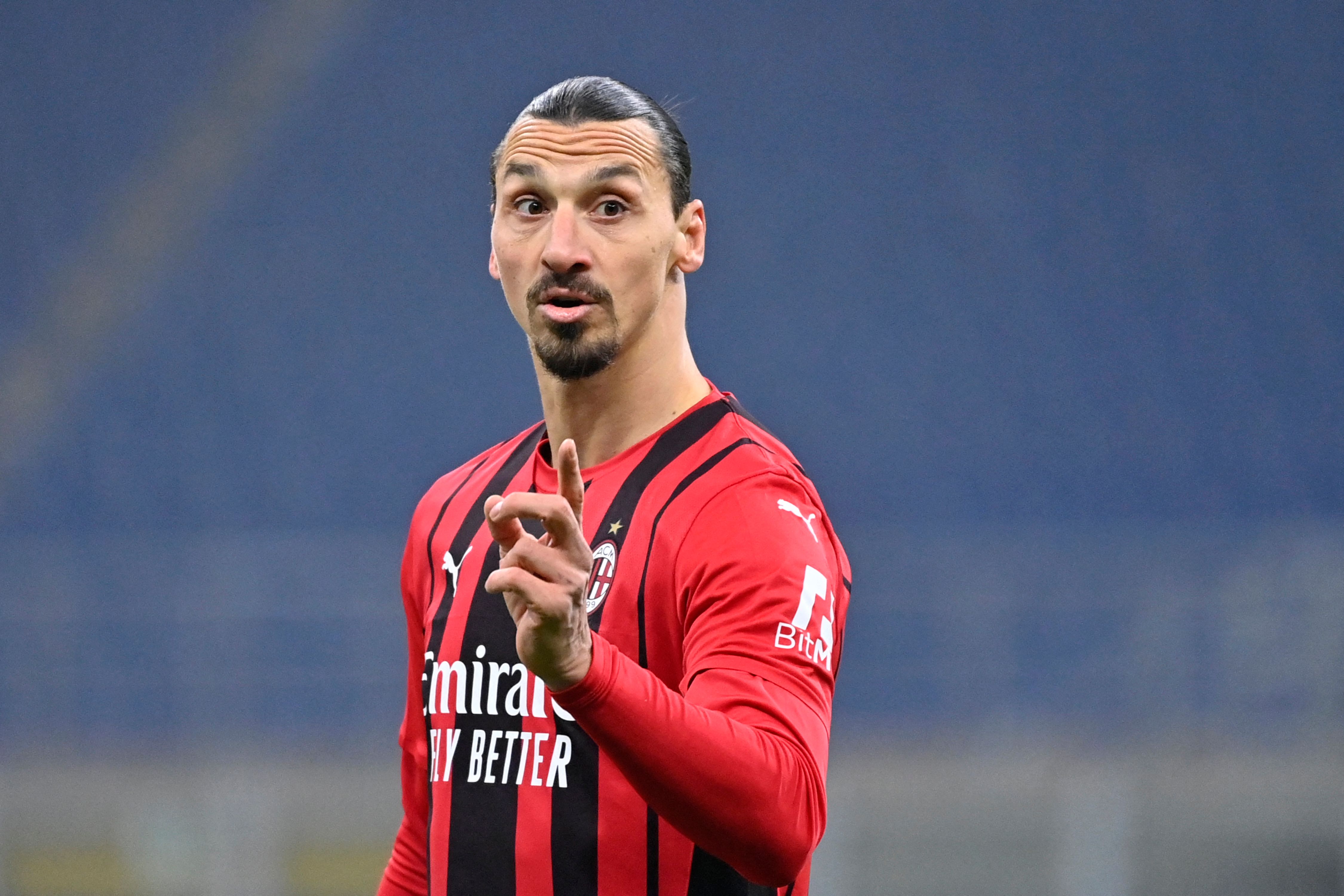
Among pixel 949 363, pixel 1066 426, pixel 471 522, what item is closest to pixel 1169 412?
pixel 1066 426

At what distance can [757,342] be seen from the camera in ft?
29.2

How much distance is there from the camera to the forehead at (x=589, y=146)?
1895mm

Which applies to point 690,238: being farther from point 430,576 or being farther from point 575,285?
point 430,576

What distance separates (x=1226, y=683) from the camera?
748 centimetres

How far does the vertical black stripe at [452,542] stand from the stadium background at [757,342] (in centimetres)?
563

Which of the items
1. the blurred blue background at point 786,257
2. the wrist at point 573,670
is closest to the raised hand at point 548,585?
the wrist at point 573,670

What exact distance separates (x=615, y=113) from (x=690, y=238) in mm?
200

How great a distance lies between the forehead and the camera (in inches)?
74.6

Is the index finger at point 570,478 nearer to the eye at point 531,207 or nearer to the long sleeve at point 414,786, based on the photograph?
the eye at point 531,207

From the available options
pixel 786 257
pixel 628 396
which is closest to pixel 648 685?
pixel 628 396

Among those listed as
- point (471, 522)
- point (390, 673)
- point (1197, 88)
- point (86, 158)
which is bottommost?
point (471, 522)

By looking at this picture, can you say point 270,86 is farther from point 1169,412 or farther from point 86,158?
point 1169,412

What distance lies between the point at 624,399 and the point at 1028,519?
6.93 metres

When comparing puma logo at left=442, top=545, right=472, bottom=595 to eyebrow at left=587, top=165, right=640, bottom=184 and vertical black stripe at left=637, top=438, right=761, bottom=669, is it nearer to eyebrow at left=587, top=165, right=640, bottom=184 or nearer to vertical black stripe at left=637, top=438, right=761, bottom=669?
vertical black stripe at left=637, top=438, right=761, bottom=669
